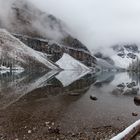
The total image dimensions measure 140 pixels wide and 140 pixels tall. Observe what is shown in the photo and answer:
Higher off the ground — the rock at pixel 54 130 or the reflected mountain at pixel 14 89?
the rock at pixel 54 130

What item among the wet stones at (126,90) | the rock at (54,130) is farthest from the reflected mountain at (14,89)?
the wet stones at (126,90)

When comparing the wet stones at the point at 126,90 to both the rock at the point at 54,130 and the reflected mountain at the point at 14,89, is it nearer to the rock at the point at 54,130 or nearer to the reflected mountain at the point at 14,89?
the reflected mountain at the point at 14,89

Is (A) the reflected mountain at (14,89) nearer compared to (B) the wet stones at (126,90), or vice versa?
(A) the reflected mountain at (14,89)

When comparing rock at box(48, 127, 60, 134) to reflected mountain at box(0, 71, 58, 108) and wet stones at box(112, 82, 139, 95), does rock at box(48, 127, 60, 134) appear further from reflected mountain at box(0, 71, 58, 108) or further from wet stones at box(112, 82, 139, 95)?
wet stones at box(112, 82, 139, 95)

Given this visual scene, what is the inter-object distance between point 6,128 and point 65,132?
707cm

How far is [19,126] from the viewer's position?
37.8m

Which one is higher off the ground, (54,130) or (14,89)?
(54,130)

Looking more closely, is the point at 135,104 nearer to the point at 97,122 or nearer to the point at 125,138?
the point at 97,122

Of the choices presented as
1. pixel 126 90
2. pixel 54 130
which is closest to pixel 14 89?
pixel 126 90

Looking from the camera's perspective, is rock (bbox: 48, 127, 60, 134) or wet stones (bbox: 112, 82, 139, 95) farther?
wet stones (bbox: 112, 82, 139, 95)

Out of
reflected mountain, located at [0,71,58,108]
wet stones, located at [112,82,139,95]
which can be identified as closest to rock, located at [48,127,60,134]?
reflected mountain, located at [0,71,58,108]

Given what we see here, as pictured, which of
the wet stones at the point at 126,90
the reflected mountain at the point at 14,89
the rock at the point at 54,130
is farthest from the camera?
the wet stones at the point at 126,90

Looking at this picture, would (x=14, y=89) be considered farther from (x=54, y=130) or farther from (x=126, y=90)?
(x=54, y=130)

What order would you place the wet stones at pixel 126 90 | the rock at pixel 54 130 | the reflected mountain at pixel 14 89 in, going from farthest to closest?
1. the wet stones at pixel 126 90
2. the reflected mountain at pixel 14 89
3. the rock at pixel 54 130
